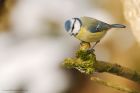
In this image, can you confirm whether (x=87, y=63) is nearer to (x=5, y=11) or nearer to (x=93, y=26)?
(x=93, y=26)

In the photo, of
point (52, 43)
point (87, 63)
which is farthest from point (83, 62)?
point (52, 43)

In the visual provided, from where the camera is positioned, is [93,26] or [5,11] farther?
[5,11]

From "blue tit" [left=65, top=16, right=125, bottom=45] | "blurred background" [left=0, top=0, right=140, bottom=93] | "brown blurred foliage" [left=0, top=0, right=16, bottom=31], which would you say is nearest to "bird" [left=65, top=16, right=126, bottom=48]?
"blue tit" [left=65, top=16, right=125, bottom=45]

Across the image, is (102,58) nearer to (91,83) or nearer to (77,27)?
(91,83)

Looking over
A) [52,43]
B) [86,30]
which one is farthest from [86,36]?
[52,43]

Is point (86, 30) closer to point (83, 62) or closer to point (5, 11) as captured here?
point (83, 62)

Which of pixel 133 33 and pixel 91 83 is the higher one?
pixel 133 33

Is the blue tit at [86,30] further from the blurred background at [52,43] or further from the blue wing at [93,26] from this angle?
the blurred background at [52,43]

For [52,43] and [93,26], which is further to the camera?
[52,43]

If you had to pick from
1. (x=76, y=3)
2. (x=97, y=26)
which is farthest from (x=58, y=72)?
(x=97, y=26)
